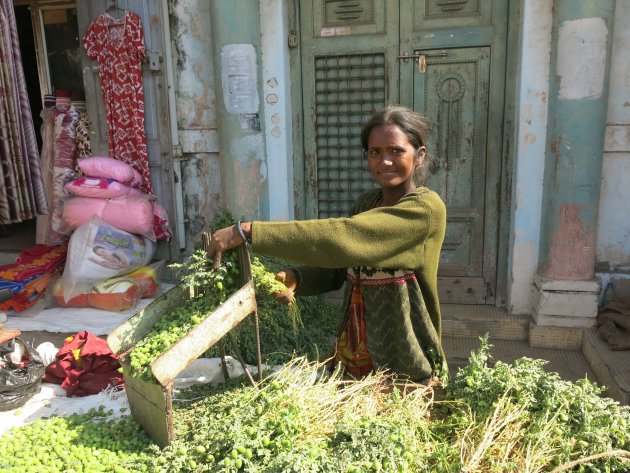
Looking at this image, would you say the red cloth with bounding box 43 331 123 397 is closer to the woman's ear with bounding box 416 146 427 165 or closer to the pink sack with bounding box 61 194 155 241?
the pink sack with bounding box 61 194 155 241

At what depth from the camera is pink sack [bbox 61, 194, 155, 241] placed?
437 centimetres

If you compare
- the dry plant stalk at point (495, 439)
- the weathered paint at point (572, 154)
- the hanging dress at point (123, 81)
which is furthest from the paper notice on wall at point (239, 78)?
the dry plant stalk at point (495, 439)

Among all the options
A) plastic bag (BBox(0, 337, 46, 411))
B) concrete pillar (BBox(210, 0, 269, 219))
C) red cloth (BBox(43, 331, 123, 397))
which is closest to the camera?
plastic bag (BBox(0, 337, 46, 411))

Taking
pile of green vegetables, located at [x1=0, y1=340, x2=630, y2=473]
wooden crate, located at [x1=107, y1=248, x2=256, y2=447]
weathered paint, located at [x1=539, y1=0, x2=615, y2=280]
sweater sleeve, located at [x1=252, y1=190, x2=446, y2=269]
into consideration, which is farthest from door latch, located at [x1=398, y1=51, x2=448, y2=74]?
wooden crate, located at [x1=107, y1=248, x2=256, y2=447]

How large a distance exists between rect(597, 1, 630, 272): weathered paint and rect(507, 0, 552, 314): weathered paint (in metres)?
0.50

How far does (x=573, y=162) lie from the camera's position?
145 inches

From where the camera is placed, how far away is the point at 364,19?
13.6 feet

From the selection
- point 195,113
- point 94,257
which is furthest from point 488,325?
point 94,257

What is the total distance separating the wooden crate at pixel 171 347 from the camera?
1.45m

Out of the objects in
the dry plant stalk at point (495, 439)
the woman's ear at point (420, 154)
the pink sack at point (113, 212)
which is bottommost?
the dry plant stalk at point (495, 439)

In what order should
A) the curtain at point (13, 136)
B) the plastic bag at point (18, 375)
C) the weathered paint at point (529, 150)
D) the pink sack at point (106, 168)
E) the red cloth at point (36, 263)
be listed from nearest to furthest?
the plastic bag at point (18, 375) → the curtain at point (13, 136) → the weathered paint at point (529, 150) → the red cloth at point (36, 263) → the pink sack at point (106, 168)

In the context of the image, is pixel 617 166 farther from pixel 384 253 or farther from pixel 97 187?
pixel 97 187

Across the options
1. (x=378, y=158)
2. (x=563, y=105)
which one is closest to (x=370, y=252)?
(x=378, y=158)

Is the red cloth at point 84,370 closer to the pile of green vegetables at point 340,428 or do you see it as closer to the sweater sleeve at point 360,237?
the pile of green vegetables at point 340,428
